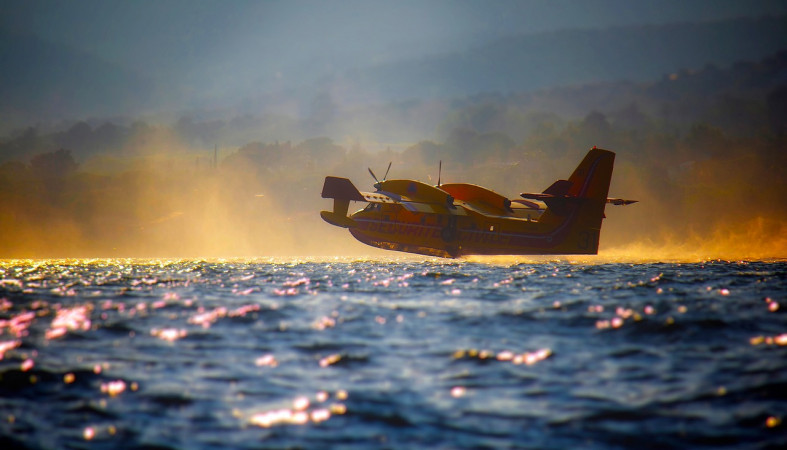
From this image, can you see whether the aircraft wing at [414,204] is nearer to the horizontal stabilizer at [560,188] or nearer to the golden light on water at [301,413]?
the horizontal stabilizer at [560,188]

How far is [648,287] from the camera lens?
67.3 ft

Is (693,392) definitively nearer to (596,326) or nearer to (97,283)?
(596,326)

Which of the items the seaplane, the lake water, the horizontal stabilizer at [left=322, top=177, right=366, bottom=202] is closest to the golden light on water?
the lake water

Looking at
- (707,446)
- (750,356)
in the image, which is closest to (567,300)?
(750,356)

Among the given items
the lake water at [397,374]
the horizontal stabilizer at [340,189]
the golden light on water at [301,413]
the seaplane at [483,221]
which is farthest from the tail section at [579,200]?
the golden light on water at [301,413]

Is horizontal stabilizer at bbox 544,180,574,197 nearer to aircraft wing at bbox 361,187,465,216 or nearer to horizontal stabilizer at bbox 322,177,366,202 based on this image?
aircraft wing at bbox 361,187,465,216

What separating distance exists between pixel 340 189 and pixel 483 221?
1075 centimetres

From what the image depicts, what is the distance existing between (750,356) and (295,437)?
720 centimetres

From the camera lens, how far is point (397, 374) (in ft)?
29.0

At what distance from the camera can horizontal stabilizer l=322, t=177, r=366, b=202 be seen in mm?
45719

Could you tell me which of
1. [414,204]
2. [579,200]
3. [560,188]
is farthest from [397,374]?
[579,200]

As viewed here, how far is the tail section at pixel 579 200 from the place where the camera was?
43562 mm

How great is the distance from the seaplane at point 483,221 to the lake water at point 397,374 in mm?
26880

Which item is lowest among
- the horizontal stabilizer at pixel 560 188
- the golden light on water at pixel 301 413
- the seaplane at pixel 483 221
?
the golden light on water at pixel 301 413
